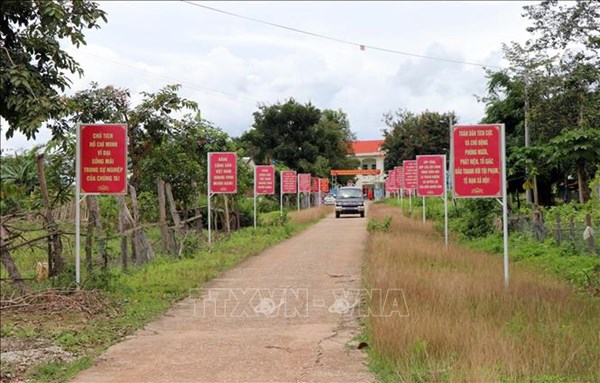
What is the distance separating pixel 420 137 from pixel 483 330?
5860 cm

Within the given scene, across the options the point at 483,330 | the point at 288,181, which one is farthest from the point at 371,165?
the point at 483,330

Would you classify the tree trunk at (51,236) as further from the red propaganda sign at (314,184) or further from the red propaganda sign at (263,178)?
the red propaganda sign at (314,184)

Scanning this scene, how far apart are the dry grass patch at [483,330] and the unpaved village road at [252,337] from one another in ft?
1.65

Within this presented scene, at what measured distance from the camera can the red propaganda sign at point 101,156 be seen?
33.1ft

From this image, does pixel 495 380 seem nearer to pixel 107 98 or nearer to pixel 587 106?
pixel 107 98

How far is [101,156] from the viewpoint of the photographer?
1012 centimetres

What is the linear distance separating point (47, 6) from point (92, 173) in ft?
10.2

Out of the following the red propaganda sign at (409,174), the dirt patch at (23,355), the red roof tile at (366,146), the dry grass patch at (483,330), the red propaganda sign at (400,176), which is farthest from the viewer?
the red roof tile at (366,146)

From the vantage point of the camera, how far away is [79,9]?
8672 mm

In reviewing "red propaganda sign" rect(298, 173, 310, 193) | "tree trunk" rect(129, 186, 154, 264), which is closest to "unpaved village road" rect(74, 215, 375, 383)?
"tree trunk" rect(129, 186, 154, 264)

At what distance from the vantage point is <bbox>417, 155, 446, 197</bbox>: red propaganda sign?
20078 millimetres

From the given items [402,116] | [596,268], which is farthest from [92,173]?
[402,116]

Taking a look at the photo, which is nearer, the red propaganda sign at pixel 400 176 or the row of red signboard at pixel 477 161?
the row of red signboard at pixel 477 161

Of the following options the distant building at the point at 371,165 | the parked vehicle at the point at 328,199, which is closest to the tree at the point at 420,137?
the parked vehicle at the point at 328,199
